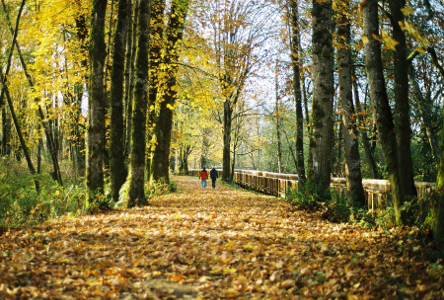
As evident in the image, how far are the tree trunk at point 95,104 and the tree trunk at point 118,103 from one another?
1.03m

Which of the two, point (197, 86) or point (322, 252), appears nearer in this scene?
point (322, 252)

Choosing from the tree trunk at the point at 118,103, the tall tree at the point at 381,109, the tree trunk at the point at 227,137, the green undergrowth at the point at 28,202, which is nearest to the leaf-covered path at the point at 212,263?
the tall tree at the point at 381,109

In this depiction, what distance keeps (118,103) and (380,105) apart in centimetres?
750

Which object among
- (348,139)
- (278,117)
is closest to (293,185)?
(278,117)

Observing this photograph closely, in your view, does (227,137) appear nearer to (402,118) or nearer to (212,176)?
(212,176)

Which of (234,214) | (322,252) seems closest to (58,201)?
(234,214)

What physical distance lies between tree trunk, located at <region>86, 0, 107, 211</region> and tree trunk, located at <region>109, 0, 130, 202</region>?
103cm

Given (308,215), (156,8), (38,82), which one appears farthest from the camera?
(156,8)

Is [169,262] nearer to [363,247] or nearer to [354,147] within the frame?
[363,247]

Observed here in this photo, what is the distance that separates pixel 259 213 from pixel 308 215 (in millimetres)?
1355

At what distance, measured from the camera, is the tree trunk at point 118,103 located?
33.8ft

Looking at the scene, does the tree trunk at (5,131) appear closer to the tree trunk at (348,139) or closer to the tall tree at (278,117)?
the tall tree at (278,117)

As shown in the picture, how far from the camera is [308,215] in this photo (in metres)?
8.53

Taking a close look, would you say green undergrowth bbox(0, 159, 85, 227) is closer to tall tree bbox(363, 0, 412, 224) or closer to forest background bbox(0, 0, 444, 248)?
forest background bbox(0, 0, 444, 248)
